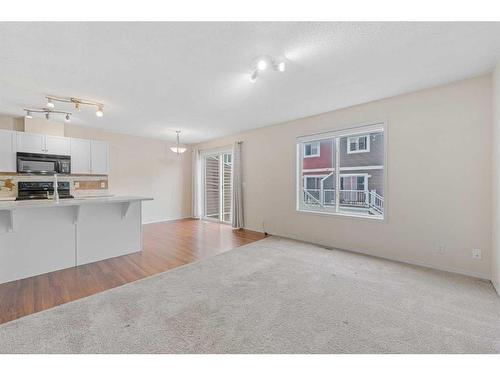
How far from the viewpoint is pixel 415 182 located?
10.2ft

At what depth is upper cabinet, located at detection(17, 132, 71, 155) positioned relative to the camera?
4.14 meters

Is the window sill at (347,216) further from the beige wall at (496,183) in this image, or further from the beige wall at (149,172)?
the beige wall at (149,172)

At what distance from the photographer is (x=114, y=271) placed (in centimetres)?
290

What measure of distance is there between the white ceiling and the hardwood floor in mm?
2479

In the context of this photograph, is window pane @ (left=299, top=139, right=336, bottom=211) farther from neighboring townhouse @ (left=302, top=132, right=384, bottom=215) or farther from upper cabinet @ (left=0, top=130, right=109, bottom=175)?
upper cabinet @ (left=0, top=130, right=109, bottom=175)

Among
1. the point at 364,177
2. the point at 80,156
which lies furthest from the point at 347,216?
the point at 80,156

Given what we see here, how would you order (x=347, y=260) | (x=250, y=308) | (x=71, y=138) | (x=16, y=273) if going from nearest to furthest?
(x=250, y=308) < (x=16, y=273) < (x=347, y=260) < (x=71, y=138)

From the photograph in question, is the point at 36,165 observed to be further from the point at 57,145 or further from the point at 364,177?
the point at 364,177

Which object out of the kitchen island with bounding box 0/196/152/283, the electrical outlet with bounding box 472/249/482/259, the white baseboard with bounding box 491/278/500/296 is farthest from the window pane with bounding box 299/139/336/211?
the kitchen island with bounding box 0/196/152/283

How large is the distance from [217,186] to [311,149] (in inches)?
135

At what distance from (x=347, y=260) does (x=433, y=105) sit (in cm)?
252

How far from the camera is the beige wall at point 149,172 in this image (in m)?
5.65
